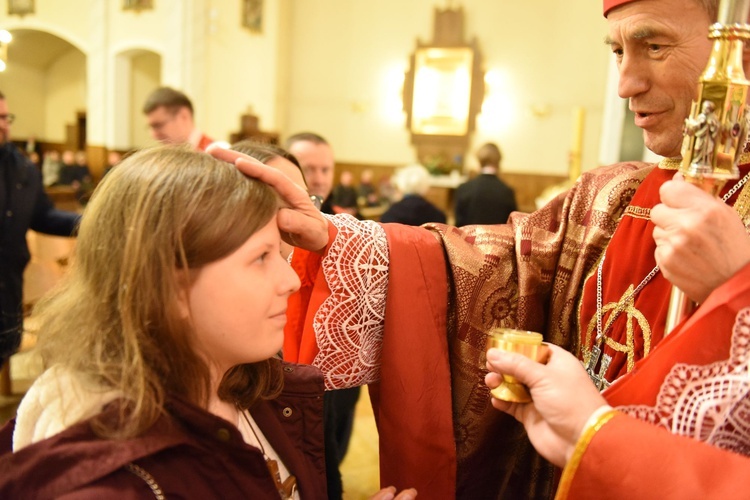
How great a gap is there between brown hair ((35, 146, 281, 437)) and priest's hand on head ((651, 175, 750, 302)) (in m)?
0.66

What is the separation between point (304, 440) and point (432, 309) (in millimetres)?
446

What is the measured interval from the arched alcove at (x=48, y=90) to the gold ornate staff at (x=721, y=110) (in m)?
16.8

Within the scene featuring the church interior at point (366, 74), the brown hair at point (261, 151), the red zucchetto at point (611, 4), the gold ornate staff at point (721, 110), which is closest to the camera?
the gold ornate staff at point (721, 110)

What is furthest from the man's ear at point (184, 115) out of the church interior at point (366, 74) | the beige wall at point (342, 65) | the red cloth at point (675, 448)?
the beige wall at point (342, 65)

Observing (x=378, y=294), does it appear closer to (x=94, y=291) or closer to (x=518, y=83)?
(x=94, y=291)

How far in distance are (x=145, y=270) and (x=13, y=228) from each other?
9.69 feet

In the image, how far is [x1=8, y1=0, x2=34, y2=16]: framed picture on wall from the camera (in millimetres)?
12570

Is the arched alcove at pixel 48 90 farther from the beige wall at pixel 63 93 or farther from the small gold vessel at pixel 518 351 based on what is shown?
the small gold vessel at pixel 518 351

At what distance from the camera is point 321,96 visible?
13.9 metres

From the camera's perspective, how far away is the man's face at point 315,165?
3605mm

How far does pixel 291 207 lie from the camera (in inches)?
56.1

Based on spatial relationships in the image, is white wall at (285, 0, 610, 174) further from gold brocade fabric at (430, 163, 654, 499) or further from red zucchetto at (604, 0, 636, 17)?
red zucchetto at (604, 0, 636, 17)

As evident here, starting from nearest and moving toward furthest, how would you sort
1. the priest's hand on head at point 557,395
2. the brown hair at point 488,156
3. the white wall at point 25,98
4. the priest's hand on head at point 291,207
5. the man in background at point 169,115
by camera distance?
1. the priest's hand on head at point 557,395
2. the priest's hand on head at point 291,207
3. the man in background at point 169,115
4. the brown hair at point 488,156
5. the white wall at point 25,98

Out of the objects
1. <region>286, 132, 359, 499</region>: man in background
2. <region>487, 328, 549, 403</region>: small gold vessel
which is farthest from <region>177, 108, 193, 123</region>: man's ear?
<region>487, 328, 549, 403</region>: small gold vessel
